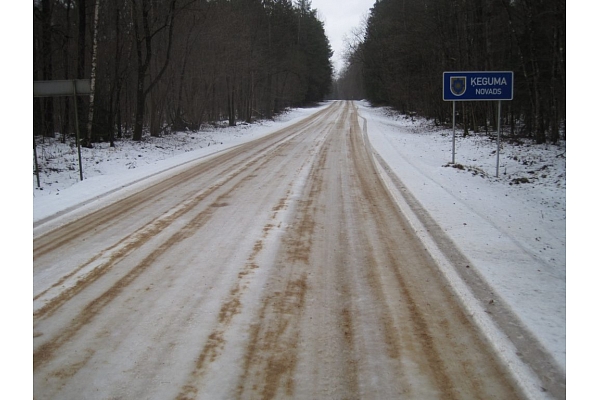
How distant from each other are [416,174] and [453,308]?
8.61 meters

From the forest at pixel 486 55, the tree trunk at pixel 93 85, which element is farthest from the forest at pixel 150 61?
the forest at pixel 486 55

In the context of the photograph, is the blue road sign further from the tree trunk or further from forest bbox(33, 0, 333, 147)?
the tree trunk

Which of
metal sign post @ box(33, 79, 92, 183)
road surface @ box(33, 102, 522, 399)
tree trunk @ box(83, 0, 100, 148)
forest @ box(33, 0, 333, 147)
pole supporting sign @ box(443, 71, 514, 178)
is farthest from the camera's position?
forest @ box(33, 0, 333, 147)

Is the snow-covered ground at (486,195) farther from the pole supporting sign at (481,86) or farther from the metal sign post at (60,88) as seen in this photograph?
the metal sign post at (60,88)

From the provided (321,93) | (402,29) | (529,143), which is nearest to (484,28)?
(529,143)

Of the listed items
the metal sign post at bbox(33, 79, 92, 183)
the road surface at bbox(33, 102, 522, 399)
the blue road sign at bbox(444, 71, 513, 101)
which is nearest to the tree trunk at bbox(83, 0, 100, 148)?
the metal sign post at bbox(33, 79, 92, 183)

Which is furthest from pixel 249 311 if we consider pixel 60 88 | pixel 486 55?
pixel 486 55

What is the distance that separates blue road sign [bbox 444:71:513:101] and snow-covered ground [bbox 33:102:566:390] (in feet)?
7.06

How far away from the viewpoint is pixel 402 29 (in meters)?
37.8

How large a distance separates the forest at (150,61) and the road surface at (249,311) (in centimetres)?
793

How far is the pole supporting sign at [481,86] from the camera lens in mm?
13266

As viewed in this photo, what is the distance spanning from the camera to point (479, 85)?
535 inches

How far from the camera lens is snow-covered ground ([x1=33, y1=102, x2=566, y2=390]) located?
5.05m

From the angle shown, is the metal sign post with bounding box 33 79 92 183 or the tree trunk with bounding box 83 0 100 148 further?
the tree trunk with bounding box 83 0 100 148
